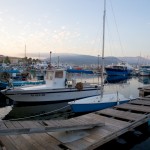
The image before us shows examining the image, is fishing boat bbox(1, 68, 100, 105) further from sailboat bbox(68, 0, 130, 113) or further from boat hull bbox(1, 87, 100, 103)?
sailboat bbox(68, 0, 130, 113)

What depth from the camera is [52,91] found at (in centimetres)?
1884

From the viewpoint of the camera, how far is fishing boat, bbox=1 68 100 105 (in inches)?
720

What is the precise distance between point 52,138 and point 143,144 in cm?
487

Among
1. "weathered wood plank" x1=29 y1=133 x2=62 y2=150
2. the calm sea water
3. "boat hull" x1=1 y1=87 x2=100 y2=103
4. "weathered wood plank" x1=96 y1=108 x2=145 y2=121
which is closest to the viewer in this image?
"weathered wood plank" x1=29 y1=133 x2=62 y2=150

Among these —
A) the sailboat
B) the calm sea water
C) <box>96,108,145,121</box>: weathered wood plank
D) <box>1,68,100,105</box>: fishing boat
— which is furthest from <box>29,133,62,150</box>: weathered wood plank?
<box>1,68,100,105</box>: fishing boat

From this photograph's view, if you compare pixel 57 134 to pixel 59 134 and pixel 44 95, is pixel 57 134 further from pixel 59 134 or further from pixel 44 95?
pixel 44 95

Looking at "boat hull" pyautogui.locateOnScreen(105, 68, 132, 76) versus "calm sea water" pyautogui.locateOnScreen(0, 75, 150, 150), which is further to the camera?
"boat hull" pyautogui.locateOnScreen(105, 68, 132, 76)

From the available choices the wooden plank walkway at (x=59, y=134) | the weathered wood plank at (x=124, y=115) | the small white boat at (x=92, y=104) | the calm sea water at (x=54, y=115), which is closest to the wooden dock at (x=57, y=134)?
the wooden plank walkway at (x=59, y=134)

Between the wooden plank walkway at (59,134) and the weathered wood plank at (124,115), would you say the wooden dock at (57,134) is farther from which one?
the weathered wood plank at (124,115)

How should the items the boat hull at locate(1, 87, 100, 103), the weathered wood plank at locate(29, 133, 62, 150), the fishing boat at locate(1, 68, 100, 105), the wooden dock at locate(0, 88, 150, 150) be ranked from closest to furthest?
the wooden dock at locate(0, 88, 150, 150), the weathered wood plank at locate(29, 133, 62, 150), the boat hull at locate(1, 87, 100, 103), the fishing boat at locate(1, 68, 100, 105)

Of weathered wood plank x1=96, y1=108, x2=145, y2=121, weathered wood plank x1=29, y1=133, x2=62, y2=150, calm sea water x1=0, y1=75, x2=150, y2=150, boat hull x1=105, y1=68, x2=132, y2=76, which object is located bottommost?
calm sea water x1=0, y1=75, x2=150, y2=150

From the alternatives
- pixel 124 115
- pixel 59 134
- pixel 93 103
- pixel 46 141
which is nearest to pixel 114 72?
pixel 93 103

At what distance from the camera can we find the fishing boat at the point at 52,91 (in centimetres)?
1828

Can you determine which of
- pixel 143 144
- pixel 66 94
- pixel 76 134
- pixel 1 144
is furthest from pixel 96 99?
pixel 1 144
